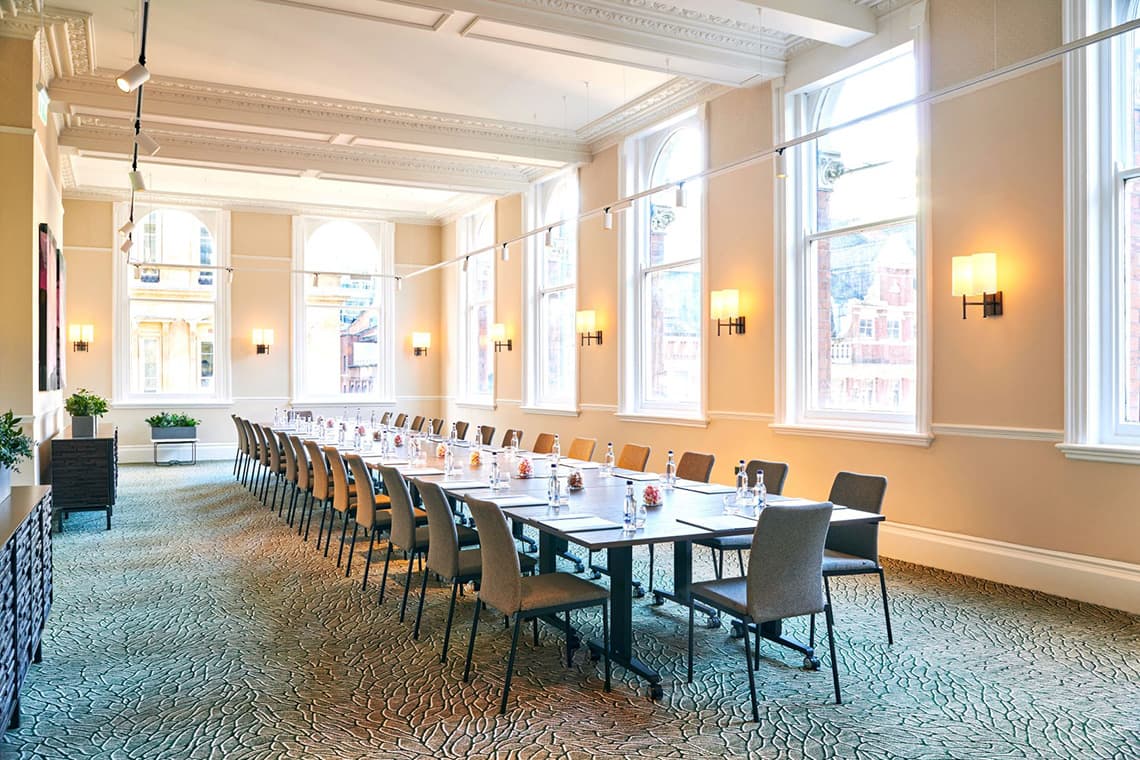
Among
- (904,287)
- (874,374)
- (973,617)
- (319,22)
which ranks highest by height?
(319,22)

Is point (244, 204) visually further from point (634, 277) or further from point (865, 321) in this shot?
point (865, 321)

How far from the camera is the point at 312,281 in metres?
14.8

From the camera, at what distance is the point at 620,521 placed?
407 cm

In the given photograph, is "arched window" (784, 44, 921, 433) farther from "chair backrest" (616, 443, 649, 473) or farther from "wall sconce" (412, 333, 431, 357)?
"wall sconce" (412, 333, 431, 357)

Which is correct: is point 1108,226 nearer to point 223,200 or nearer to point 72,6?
point 72,6

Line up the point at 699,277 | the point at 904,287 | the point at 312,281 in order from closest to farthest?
the point at 904,287
the point at 699,277
the point at 312,281

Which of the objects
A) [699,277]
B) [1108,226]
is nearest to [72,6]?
[699,277]

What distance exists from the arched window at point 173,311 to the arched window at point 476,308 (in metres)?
4.04

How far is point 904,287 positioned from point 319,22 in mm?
5217

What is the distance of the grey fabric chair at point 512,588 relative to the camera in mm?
3588

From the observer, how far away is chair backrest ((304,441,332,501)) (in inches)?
262

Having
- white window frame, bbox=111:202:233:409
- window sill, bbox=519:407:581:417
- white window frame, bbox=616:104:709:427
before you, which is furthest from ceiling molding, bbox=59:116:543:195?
white window frame, bbox=111:202:233:409

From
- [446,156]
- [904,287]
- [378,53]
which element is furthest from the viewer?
[446,156]

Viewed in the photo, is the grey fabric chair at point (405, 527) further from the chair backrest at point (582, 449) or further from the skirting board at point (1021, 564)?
the skirting board at point (1021, 564)
